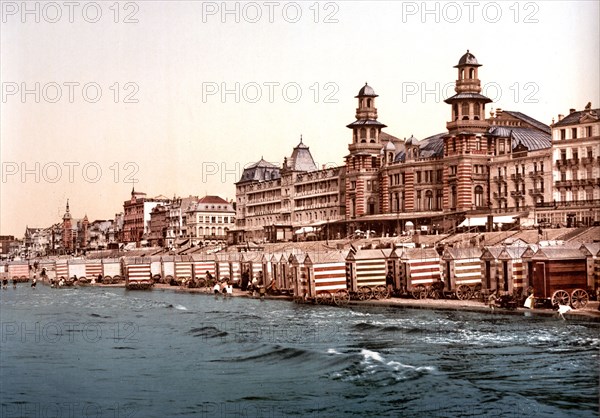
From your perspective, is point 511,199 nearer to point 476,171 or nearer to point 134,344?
point 476,171

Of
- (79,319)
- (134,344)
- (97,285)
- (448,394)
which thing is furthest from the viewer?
(97,285)

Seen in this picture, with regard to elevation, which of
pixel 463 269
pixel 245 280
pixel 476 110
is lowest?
pixel 245 280

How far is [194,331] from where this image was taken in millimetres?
54031

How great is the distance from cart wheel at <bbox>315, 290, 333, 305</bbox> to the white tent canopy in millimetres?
39298

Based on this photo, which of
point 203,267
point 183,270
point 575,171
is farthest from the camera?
point 183,270

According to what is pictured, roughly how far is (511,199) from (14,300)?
5653 cm

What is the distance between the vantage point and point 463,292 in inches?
2486

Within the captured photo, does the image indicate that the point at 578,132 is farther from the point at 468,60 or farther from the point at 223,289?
the point at 223,289

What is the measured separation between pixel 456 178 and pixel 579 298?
5932 cm

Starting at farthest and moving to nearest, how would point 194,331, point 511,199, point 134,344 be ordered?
point 511,199, point 194,331, point 134,344

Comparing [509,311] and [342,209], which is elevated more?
[342,209]

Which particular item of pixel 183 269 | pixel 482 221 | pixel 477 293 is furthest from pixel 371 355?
pixel 183 269

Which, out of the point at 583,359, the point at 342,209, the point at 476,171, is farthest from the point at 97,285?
the point at 583,359

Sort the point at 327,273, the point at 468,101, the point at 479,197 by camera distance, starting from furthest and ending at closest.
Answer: the point at 468,101, the point at 479,197, the point at 327,273
